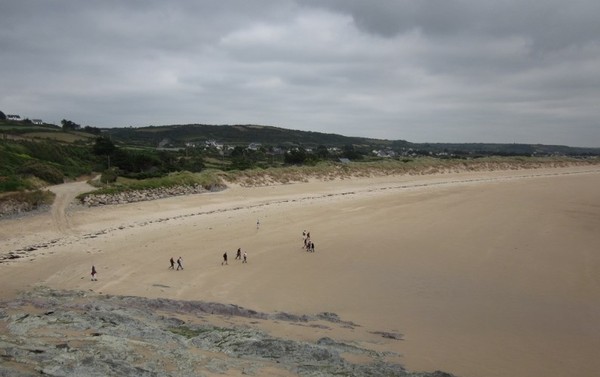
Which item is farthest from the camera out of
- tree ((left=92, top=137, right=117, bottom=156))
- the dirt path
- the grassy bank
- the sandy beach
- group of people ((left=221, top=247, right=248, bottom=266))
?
tree ((left=92, top=137, right=117, bottom=156))

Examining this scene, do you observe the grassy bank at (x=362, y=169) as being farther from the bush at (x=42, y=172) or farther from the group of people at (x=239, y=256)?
the group of people at (x=239, y=256)

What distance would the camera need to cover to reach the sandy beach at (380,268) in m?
9.88

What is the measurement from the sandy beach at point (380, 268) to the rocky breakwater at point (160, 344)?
0.98 m

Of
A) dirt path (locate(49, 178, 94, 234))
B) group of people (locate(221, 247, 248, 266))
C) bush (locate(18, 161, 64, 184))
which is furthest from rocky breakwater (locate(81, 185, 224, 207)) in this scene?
group of people (locate(221, 247, 248, 266))

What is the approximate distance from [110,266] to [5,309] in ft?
16.5

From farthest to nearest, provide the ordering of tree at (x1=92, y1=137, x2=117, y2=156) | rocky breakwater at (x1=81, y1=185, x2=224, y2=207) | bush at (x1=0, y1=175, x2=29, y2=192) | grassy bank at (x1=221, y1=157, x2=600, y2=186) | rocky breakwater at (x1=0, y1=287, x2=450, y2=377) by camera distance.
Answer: tree at (x1=92, y1=137, x2=117, y2=156)
grassy bank at (x1=221, y1=157, x2=600, y2=186)
rocky breakwater at (x1=81, y1=185, x2=224, y2=207)
bush at (x1=0, y1=175, x2=29, y2=192)
rocky breakwater at (x1=0, y1=287, x2=450, y2=377)

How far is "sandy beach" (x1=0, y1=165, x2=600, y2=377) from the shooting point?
32.4 feet

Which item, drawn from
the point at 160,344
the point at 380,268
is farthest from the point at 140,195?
the point at 160,344

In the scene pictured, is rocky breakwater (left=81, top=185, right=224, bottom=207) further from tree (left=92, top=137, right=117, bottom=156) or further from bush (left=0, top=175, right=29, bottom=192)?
tree (left=92, top=137, right=117, bottom=156)

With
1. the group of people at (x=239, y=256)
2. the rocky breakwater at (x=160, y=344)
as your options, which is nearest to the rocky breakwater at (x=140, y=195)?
the group of people at (x=239, y=256)

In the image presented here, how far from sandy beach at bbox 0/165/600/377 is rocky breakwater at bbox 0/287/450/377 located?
977 mm

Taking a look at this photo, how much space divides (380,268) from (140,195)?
63.8 ft

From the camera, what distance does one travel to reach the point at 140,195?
29.6 m

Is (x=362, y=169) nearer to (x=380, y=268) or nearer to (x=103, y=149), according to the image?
(x=103, y=149)
